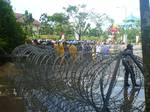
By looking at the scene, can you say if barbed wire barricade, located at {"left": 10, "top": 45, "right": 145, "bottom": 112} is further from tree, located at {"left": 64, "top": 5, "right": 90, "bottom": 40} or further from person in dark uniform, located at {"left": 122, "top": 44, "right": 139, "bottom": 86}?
tree, located at {"left": 64, "top": 5, "right": 90, "bottom": 40}

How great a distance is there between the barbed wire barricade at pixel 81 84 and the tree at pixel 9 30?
39.6 ft

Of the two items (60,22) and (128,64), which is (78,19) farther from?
(128,64)

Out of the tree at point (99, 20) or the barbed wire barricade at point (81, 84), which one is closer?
the barbed wire barricade at point (81, 84)

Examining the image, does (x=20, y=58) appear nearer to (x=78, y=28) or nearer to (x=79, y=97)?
(x=79, y=97)

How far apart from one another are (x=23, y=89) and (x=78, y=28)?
42.7m

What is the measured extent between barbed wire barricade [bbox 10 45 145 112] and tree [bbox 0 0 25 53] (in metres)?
12.1

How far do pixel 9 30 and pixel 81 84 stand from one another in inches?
620

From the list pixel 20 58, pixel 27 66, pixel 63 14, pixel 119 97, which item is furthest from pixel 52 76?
pixel 63 14

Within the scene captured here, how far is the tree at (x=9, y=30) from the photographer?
20812 millimetres

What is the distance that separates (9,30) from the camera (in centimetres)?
2130

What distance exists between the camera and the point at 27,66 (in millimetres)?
9242

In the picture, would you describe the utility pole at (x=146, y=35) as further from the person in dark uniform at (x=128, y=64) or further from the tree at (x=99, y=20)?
the tree at (x=99, y=20)

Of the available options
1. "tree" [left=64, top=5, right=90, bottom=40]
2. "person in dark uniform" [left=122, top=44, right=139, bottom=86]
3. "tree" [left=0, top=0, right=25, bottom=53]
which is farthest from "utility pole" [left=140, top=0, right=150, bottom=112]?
"tree" [left=64, top=5, right=90, bottom=40]

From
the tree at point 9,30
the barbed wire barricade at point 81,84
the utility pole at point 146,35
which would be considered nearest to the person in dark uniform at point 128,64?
the barbed wire barricade at point 81,84
